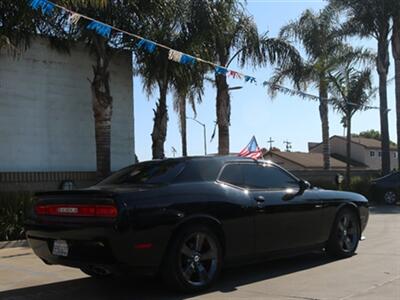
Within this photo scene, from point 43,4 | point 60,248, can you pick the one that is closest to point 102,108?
point 43,4

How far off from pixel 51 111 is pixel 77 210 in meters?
8.85

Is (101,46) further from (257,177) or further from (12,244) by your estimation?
(257,177)

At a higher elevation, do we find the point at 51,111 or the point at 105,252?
the point at 51,111

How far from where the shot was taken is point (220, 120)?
2030 centimetres

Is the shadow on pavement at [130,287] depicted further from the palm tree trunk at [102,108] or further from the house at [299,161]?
the house at [299,161]

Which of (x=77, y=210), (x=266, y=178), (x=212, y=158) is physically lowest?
(x=77, y=210)

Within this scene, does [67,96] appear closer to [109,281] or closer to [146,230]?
[109,281]

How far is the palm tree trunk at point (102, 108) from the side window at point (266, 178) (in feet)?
23.3

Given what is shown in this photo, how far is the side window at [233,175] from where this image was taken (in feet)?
23.9

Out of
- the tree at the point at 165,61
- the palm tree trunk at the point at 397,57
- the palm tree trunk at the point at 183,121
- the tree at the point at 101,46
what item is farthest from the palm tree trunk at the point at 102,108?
the palm tree trunk at the point at 397,57

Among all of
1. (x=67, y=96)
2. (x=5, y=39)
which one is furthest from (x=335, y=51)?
(x=5, y=39)

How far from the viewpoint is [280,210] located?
7531 millimetres

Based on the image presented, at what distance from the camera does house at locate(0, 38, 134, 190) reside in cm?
1391

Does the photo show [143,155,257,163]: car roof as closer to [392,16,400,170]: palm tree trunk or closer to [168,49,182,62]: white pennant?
[168,49,182,62]: white pennant
